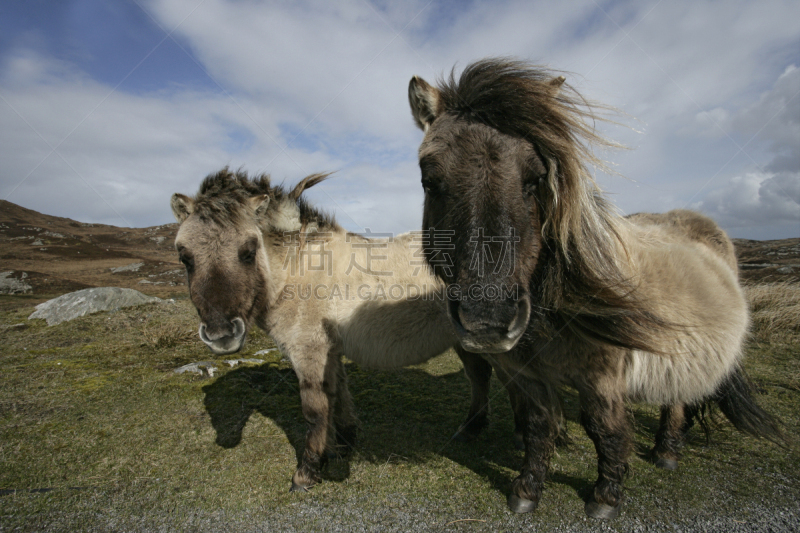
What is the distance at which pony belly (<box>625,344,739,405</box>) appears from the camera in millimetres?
2822

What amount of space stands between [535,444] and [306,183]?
389 cm

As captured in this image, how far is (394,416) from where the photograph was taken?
4934 millimetres

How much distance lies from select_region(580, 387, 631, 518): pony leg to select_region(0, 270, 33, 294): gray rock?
85.1 feet

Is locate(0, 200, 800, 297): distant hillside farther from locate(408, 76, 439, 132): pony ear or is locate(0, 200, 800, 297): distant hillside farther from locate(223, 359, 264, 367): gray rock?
locate(408, 76, 439, 132): pony ear

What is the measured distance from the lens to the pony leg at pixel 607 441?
249cm

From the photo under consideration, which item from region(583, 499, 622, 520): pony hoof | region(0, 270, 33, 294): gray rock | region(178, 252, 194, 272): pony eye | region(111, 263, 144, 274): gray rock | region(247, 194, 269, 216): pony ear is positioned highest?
region(247, 194, 269, 216): pony ear

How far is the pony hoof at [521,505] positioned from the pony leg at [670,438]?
1618 mm

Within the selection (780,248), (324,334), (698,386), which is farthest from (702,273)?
(780,248)

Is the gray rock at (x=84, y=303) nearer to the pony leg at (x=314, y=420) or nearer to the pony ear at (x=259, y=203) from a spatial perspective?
the pony ear at (x=259, y=203)

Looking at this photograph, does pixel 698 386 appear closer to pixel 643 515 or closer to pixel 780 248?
pixel 643 515

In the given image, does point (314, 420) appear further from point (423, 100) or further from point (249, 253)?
point (423, 100)

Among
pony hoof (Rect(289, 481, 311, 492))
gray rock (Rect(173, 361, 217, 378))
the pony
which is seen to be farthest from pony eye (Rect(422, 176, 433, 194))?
gray rock (Rect(173, 361, 217, 378))

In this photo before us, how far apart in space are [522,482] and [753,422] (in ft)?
8.68

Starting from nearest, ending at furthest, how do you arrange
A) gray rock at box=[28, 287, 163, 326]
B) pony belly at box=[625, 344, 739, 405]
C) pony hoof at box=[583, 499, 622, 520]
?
pony hoof at box=[583, 499, 622, 520], pony belly at box=[625, 344, 739, 405], gray rock at box=[28, 287, 163, 326]
